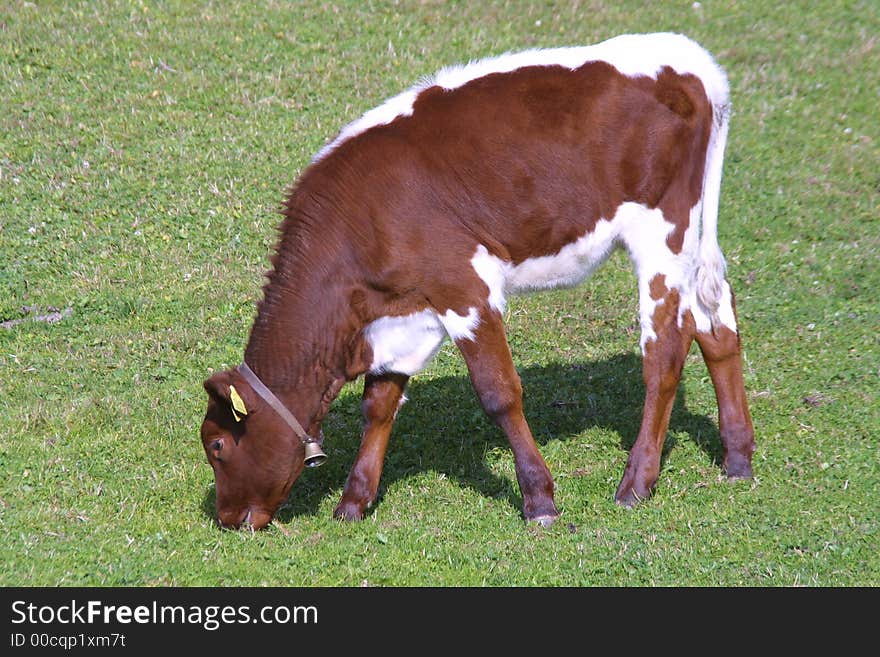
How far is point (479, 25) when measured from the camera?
51.5 feet

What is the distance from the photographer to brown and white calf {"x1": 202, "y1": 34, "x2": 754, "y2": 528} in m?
7.22

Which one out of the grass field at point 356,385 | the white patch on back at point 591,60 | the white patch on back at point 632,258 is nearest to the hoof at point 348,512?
the grass field at point 356,385

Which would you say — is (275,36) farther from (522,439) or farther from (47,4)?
(522,439)

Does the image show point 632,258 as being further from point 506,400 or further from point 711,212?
point 506,400

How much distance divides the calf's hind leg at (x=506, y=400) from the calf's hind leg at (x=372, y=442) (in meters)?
0.70

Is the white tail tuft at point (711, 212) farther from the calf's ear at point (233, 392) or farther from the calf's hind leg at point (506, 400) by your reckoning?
the calf's ear at point (233, 392)

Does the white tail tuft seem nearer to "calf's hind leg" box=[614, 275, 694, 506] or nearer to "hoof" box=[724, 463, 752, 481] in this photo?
"calf's hind leg" box=[614, 275, 694, 506]

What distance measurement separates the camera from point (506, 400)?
7.43 meters

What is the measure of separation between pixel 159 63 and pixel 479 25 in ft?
13.8

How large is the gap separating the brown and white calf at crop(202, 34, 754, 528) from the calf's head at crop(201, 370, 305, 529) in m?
0.01

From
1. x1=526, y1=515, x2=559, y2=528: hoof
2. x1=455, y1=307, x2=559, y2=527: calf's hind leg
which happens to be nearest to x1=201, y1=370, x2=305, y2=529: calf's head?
x1=455, y1=307, x2=559, y2=527: calf's hind leg

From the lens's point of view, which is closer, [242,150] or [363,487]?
[363,487]
